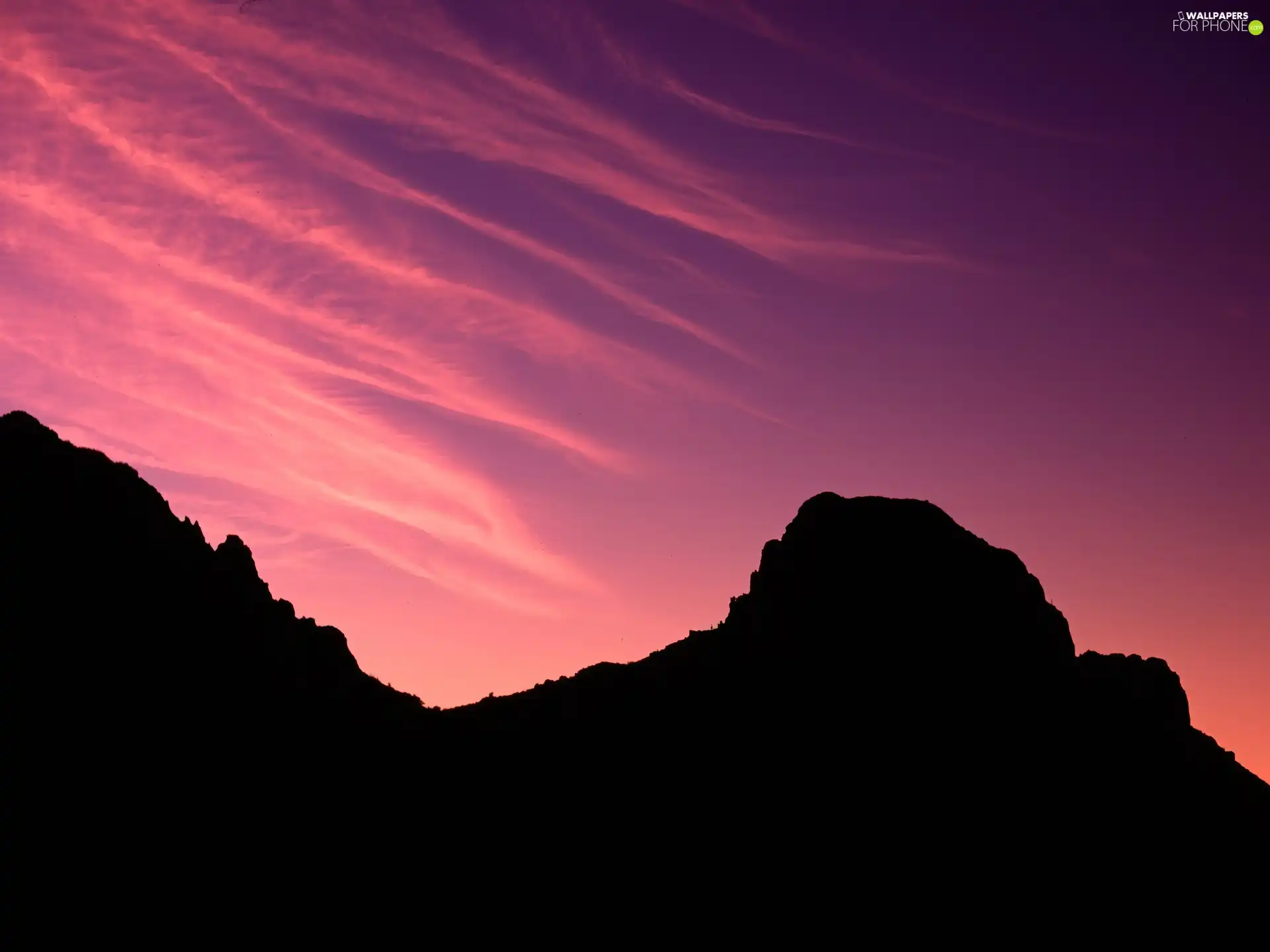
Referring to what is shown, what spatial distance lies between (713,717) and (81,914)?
133ft

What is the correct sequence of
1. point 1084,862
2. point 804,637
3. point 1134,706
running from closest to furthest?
point 1084,862
point 804,637
point 1134,706

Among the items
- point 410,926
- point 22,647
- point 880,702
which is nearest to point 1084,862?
point 880,702

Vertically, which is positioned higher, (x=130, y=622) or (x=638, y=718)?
(x=638, y=718)

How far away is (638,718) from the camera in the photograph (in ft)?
232

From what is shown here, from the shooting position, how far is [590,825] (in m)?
63.0

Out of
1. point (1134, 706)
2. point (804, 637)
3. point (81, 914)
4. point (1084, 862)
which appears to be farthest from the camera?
point (1134, 706)

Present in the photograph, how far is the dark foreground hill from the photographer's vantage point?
5631 cm

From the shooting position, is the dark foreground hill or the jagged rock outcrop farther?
the dark foreground hill

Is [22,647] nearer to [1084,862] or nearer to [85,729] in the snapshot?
[85,729]

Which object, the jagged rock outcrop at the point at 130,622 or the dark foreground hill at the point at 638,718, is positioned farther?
the dark foreground hill at the point at 638,718

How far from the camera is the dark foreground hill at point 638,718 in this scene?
185 ft

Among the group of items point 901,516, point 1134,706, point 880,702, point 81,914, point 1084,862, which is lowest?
point 81,914

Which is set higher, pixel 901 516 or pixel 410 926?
pixel 901 516

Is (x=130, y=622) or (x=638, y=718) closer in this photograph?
(x=130, y=622)
